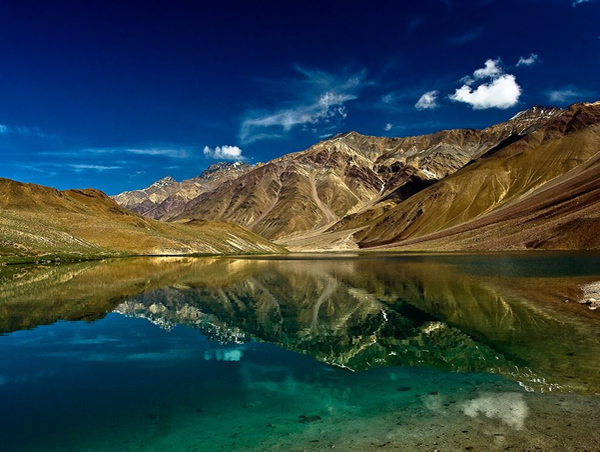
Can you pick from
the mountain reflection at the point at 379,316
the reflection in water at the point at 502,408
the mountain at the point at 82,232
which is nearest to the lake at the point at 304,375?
the reflection in water at the point at 502,408

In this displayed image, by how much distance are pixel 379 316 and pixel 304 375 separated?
1417 centimetres

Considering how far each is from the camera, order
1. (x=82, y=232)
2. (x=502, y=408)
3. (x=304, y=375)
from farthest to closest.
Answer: (x=82, y=232) → (x=304, y=375) → (x=502, y=408)

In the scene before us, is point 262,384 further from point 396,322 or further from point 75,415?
point 396,322

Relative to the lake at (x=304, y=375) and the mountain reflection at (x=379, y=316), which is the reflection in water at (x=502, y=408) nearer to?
the lake at (x=304, y=375)

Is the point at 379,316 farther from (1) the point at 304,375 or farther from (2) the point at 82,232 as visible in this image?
(2) the point at 82,232

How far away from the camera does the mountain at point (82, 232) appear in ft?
316

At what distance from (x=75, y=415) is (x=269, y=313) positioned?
20.4 meters

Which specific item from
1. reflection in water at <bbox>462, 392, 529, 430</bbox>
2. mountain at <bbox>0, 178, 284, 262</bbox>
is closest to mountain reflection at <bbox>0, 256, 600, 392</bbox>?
reflection in water at <bbox>462, 392, 529, 430</bbox>

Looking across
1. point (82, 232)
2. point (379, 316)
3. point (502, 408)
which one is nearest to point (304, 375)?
point (502, 408)

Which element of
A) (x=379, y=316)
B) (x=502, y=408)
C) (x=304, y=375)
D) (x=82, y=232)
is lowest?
(x=502, y=408)

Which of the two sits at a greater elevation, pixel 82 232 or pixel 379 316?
pixel 82 232

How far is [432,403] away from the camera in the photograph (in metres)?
13.6

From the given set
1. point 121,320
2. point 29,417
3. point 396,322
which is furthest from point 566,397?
point 121,320

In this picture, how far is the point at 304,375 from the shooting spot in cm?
1742
